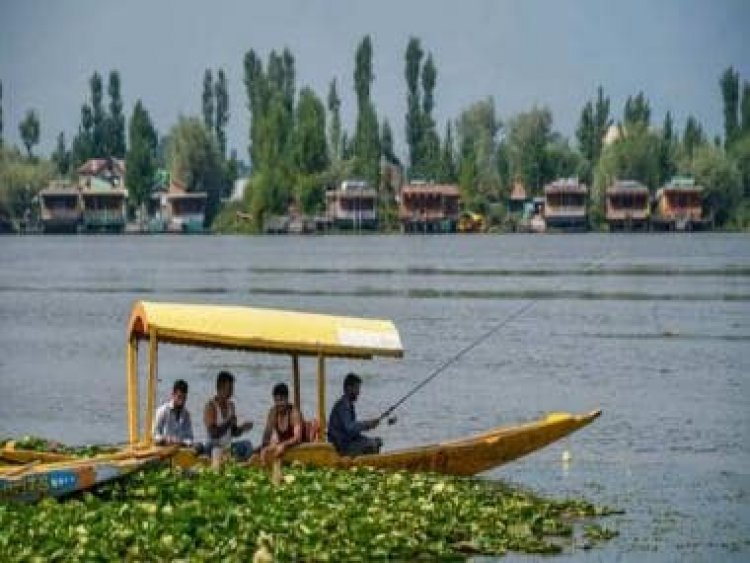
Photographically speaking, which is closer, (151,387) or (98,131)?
(151,387)

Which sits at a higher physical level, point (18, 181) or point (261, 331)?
point (18, 181)

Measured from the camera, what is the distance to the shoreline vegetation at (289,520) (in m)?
18.8

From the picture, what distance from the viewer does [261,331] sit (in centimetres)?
2325

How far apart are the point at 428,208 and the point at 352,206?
6.79 metres

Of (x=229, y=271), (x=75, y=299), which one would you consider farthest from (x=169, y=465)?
(x=229, y=271)

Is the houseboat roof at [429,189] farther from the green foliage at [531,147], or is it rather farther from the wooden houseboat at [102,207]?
the wooden houseboat at [102,207]

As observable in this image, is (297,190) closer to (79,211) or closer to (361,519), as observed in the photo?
(79,211)

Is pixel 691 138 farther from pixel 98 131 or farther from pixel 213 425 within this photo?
pixel 213 425

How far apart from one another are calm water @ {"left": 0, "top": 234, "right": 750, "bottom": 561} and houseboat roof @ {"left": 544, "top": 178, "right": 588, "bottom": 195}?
220 ft

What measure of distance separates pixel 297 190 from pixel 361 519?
5605 inches

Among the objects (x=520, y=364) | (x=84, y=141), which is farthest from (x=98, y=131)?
(x=520, y=364)

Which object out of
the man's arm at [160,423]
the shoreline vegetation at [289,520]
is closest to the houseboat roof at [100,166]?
the man's arm at [160,423]

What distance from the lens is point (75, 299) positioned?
2820 inches

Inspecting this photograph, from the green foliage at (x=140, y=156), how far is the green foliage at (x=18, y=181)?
1411 centimetres
